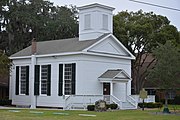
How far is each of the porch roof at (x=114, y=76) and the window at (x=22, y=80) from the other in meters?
8.48

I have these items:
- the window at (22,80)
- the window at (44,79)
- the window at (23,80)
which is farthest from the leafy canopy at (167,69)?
the window at (23,80)

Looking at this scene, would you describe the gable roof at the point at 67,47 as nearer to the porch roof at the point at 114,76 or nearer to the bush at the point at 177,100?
the porch roof at the point at 114,76

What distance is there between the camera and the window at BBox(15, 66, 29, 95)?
45.1m

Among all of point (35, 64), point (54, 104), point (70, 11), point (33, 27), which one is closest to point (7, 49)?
point (33, 27)

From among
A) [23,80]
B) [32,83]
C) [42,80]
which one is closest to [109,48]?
[42,80]

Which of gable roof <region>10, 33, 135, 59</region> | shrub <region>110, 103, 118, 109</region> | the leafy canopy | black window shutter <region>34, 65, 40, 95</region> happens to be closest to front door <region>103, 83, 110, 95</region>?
gable roof <region>10, 33, 135, 59</region>

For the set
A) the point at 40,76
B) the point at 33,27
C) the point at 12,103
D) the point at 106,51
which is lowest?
the point at 12,103

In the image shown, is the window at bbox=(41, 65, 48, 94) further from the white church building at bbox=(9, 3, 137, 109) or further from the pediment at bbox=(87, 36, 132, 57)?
the pediment at bbox=(87, 36, 132, 57)

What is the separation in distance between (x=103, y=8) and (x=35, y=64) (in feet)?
30.6

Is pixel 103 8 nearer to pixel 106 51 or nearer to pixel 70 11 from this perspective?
pixel 106 51

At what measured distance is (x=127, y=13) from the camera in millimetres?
A: 59469

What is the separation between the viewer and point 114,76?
1625 inches

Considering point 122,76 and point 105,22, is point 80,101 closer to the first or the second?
point 122,76

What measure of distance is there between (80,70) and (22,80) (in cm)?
853
